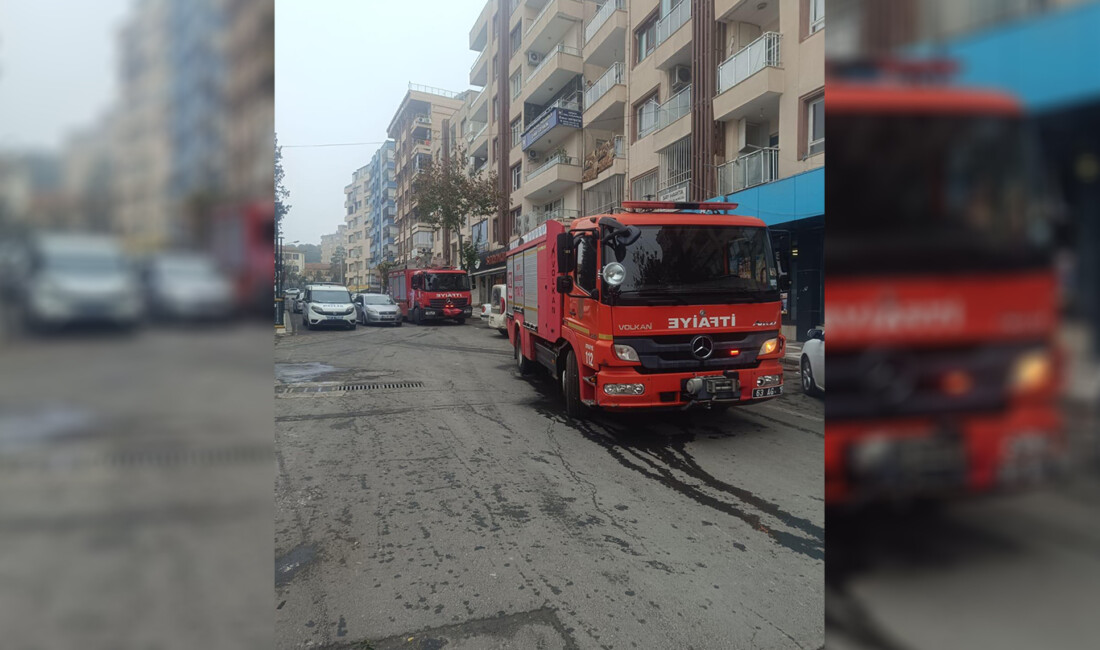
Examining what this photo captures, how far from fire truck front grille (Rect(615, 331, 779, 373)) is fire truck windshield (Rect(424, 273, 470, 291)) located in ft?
38.1

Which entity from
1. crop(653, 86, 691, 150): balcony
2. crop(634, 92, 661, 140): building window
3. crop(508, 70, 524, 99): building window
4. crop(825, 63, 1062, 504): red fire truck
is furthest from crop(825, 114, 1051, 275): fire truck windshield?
crop(508, 70, 524, 99): building window

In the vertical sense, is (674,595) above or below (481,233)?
below

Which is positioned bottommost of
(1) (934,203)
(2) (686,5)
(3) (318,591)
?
(3) (318,591)

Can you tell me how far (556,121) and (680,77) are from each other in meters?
3.39

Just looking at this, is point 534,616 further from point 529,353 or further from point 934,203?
point 529,353

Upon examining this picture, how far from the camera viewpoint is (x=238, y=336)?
43cm

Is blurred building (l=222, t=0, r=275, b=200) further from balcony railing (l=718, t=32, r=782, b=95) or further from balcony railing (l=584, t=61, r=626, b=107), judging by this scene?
balcony railing (l=584, t=61, r=626, b=107)

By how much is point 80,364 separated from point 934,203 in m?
0.52

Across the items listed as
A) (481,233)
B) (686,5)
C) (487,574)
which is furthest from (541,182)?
(487,574)

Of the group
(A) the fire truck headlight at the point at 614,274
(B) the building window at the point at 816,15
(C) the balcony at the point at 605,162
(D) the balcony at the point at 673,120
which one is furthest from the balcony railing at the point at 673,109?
(B) the building window at the point at 816,15

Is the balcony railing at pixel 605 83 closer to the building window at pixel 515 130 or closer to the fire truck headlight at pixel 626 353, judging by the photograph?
the building window at pixel 515 130

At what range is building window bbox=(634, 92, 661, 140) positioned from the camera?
34.2 feet

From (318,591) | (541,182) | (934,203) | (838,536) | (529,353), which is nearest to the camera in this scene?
(934,203)

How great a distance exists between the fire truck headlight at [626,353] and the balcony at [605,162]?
26.4 ft
